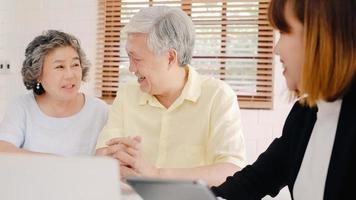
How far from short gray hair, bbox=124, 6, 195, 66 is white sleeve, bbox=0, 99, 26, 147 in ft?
2.04

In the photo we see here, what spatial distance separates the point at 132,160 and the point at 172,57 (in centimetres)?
51

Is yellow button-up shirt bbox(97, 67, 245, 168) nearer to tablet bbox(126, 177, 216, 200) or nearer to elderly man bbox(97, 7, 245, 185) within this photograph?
elderly man bbox(97, 7, 245, 185)

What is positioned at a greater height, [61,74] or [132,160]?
[61,74]

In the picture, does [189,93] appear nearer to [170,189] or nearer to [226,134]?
[226,134]

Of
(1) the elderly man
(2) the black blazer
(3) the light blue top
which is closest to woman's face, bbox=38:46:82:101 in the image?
(3) the light blue top

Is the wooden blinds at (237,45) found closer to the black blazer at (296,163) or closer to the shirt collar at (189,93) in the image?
the shirt collar at (189,93)

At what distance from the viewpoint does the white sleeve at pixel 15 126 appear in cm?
185

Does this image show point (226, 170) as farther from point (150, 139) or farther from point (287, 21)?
point (287, 21)

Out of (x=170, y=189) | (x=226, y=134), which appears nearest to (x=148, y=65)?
(x=226, y=134)

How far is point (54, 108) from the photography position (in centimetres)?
197

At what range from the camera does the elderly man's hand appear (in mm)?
1296

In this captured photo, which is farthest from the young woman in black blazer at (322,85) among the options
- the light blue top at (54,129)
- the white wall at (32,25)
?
the white wall at (32,25)

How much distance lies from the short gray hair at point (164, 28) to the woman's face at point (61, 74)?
45 cm

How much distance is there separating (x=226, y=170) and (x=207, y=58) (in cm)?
190
